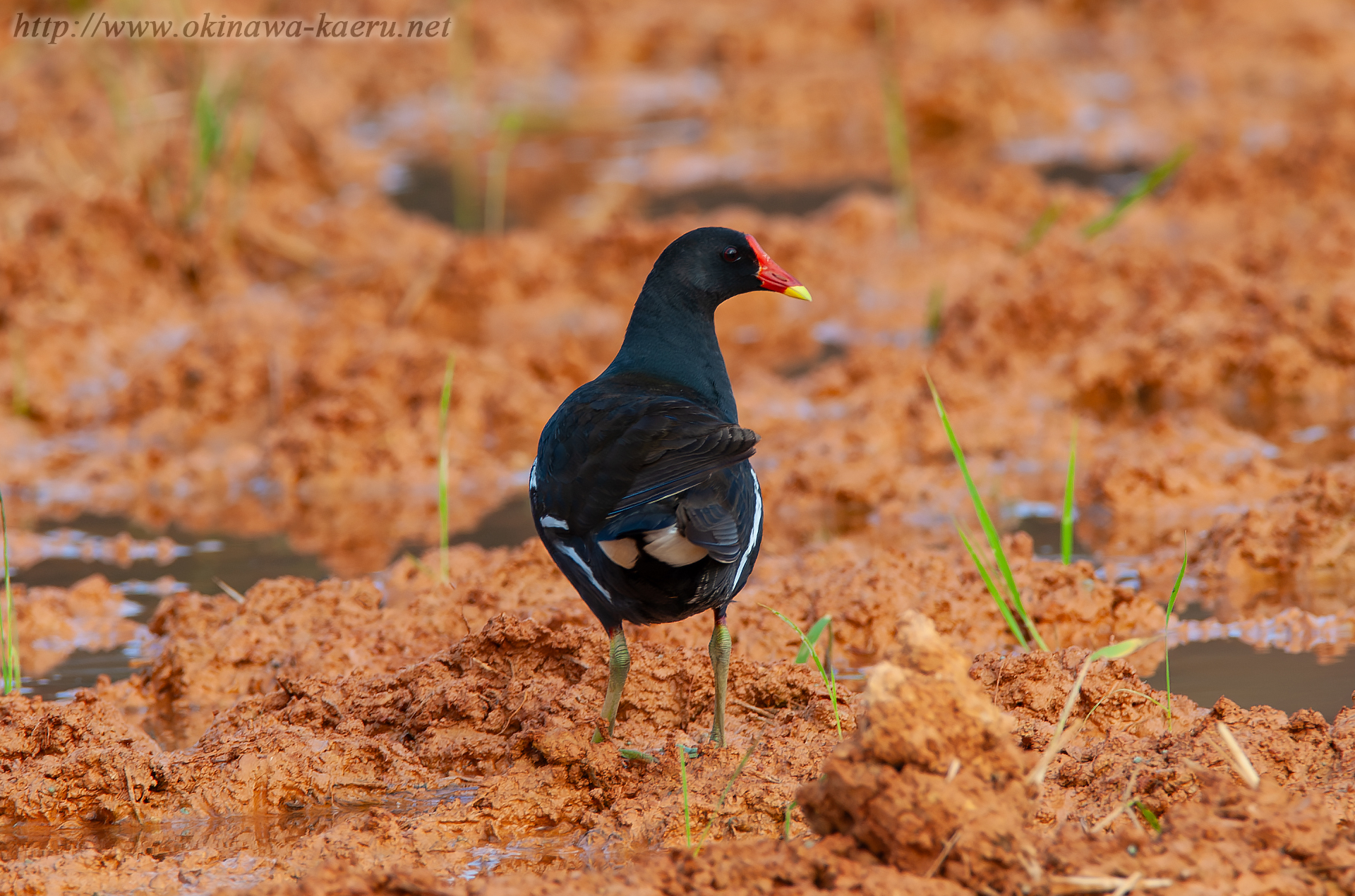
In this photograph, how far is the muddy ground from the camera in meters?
2.95

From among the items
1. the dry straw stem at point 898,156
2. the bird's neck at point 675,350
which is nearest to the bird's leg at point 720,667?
the bird's neck at point 675,350

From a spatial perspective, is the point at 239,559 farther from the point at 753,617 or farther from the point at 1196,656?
the point at 1196,656

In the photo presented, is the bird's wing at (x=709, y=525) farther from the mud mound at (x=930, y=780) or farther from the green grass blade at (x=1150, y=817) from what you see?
the green grass blade at (x=1150, y=817)

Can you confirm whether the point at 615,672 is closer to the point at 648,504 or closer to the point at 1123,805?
the point at 648,504

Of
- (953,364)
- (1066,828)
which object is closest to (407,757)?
(1066,828)

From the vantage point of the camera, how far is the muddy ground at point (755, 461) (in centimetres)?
295

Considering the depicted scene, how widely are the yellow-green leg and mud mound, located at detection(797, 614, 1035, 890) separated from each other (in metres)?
0.96

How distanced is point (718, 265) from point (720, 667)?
53.5 inches

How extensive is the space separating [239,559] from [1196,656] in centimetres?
361

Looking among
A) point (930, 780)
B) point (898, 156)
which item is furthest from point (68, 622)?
point (898, 156)

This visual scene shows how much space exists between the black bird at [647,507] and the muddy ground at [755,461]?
309 millimetres

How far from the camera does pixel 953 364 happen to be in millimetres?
7152

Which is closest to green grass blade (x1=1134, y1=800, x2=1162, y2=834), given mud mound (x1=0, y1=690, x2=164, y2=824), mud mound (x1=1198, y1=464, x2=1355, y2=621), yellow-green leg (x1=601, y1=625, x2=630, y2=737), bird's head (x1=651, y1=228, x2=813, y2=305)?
yellow-green leg (x1=601, y1=625, x2=630, y2=737)

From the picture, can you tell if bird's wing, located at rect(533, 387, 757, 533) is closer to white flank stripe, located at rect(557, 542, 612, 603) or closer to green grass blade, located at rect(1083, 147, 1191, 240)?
white flank stripe, located at rect(557, 542, 612, 603)
